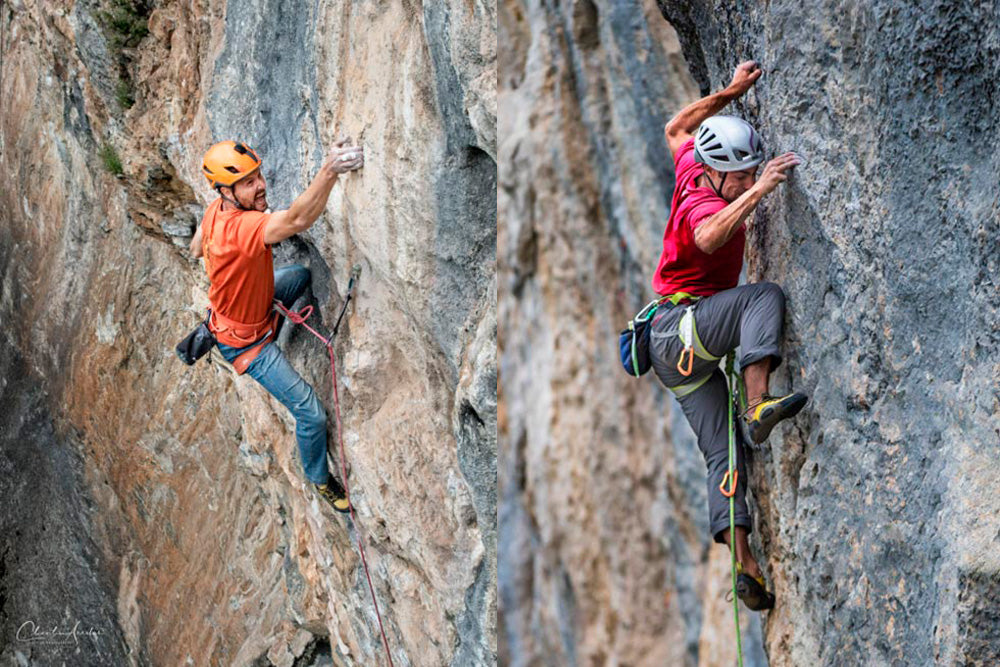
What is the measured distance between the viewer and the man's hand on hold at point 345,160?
11.5 feet

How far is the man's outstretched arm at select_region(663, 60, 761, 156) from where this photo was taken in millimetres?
3045

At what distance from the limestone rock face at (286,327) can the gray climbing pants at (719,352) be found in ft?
1.96

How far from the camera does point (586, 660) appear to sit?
20.6ft

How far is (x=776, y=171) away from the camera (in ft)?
8.89

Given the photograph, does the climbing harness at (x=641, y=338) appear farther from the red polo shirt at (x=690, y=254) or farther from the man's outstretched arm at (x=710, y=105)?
the man's outstretched arm at (x=710, y=105)

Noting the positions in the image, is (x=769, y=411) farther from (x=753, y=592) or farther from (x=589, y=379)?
(x=589, y=379)

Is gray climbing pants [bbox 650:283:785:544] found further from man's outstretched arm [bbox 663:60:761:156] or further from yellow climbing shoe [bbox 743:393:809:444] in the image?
man's outstretched arm [bbox 663:60:761:156]

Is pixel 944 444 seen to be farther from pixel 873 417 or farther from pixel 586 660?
pixel 586 660

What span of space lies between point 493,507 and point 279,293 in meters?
1.46

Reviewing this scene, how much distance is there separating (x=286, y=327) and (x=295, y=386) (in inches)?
18.4
